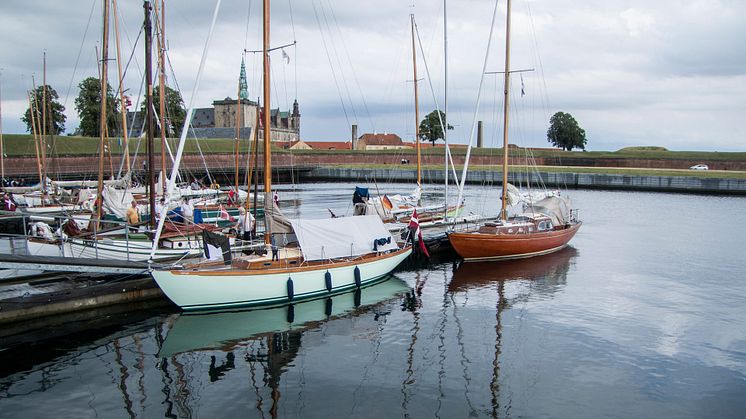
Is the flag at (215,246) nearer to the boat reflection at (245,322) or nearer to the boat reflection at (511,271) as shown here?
the boat reflection at (245,322)

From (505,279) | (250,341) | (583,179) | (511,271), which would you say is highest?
(583,179)

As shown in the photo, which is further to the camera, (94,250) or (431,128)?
(431,128)

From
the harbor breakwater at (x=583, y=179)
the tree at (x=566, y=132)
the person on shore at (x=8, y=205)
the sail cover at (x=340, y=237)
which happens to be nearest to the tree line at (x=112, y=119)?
the tree at (x=566, y=132)

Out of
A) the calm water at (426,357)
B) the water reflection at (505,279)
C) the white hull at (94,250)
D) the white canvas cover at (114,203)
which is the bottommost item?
the calm water at (426,357)

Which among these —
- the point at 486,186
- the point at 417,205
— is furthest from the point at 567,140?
the point at 417,205

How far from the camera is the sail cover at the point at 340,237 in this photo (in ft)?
70.9

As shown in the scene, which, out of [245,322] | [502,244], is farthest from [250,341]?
[502,244]

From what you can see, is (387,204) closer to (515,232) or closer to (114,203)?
(515,232)

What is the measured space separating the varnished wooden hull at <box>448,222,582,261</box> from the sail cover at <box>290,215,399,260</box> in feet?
18.2

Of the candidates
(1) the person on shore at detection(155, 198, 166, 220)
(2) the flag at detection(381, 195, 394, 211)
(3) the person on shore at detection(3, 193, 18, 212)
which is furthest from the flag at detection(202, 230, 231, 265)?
(3) the person on shore at detection(3, 193, 18, 212)

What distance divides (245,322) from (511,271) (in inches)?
581

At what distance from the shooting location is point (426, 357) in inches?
634

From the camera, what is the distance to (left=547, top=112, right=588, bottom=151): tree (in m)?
133

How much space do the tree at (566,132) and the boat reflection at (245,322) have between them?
122 m
